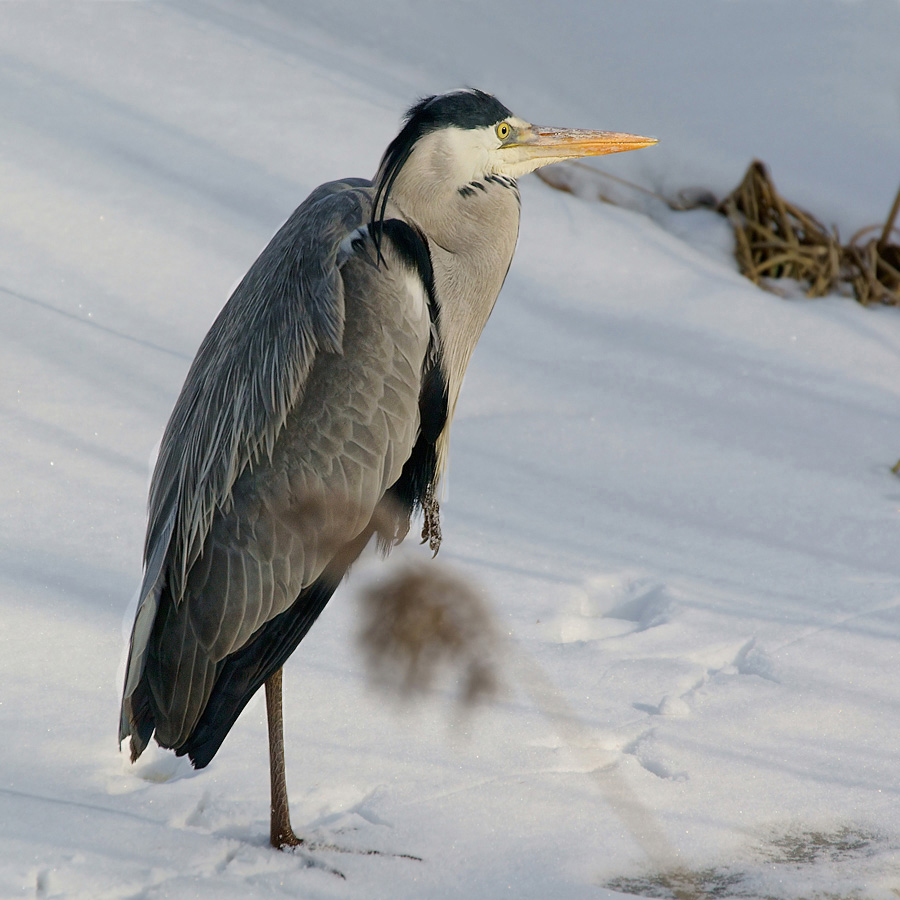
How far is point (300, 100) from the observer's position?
16.8 feet

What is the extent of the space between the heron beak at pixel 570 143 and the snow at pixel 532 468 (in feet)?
3.01

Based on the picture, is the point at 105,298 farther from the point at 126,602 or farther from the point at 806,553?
the point at 806,553

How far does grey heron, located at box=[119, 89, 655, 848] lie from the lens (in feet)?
6.53

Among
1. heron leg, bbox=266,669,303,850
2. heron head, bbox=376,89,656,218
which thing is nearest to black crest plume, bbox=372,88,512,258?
heron head, bbox=376,89,656,218

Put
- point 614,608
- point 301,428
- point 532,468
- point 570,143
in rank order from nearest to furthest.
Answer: point 301,428
point 570,143
point 614,608
point 532,468

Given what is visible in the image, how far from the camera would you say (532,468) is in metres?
3.67

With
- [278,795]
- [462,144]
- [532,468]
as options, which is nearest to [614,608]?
[532,468]

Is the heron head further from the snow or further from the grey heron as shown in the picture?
the snow

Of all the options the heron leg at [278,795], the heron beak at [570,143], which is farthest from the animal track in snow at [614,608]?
the heron beak at [570,143]

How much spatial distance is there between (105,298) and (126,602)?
1.52 metres

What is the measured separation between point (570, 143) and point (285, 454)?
812 millimetres

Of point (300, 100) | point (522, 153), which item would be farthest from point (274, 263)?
point (300, 100)

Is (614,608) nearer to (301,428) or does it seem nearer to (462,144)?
(301,428)

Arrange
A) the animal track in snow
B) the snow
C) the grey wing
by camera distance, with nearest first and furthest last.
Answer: the grey wing → the snow → the animal track in snow
